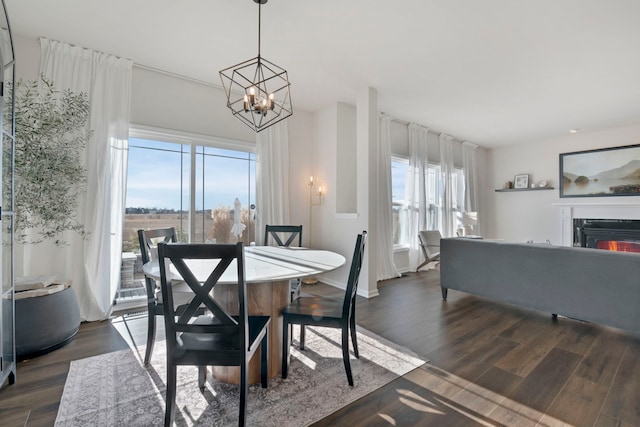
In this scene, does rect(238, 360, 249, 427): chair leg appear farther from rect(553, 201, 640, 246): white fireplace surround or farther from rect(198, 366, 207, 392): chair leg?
rect(553, 201, 640, 246): white fireplace surround

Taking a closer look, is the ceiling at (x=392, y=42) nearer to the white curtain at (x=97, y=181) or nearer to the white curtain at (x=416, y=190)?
the white curtain at (x=97, y=181)

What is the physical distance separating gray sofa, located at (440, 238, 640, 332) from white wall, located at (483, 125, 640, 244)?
14.0 feet

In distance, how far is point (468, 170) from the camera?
6.74 m

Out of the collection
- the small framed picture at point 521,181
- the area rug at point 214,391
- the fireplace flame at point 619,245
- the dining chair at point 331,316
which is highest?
the small framed picture at point 521,181

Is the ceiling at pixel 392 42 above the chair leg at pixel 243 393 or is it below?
above

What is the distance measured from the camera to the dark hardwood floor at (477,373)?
5.37 feet

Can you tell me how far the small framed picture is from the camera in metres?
6.70

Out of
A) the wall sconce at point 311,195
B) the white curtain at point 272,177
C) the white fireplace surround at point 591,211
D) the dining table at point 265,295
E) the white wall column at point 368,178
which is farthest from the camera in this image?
the white fireplace surround at point 591,211

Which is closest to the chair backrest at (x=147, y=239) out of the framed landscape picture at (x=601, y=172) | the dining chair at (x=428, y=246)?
the dining chair at (x=428, y=246)

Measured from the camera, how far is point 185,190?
12.1 feet

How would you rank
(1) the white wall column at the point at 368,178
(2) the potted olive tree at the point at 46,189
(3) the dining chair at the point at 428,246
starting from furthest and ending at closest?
(3) the dining chair at the point at 428,246 < (1) the white wall column at the point at 368,178 < (2) the potted olive tree at the point at 46,189

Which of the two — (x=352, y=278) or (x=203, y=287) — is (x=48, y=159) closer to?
(x=203, y=287)

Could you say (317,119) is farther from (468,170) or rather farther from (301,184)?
(468,170)

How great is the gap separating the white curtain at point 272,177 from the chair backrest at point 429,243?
2545 mm
